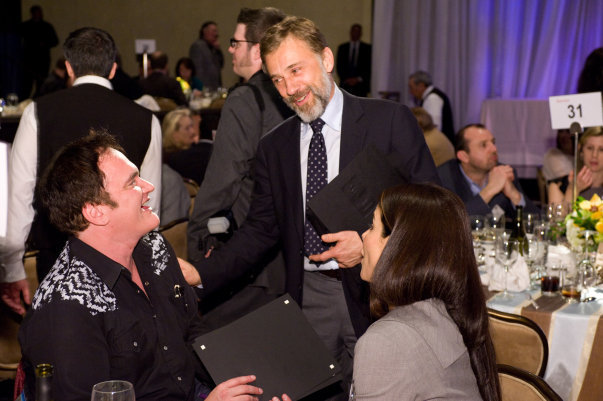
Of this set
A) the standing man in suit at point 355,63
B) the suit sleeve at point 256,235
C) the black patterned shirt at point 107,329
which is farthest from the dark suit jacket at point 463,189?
the standing man in suit at point 355,63

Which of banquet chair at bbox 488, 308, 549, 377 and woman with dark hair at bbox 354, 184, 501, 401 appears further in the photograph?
banquet chair at bbox 488, 308, 549, 377

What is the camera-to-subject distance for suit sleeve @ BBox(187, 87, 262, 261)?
354 cm

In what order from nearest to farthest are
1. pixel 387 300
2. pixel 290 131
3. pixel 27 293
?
pixel 387 300 → pixel 290 131 → pixel 27 293

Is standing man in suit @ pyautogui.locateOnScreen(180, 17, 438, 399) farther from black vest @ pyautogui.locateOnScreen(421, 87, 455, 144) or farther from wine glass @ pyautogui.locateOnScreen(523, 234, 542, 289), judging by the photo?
black vest @ pyautogui.locateOnScreen(421, 87, 455, 144)

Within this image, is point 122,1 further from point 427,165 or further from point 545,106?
point 427,165

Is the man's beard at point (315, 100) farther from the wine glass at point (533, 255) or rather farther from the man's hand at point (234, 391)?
the wine glass at point (533, 255)

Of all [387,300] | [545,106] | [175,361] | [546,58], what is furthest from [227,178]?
[546,58]

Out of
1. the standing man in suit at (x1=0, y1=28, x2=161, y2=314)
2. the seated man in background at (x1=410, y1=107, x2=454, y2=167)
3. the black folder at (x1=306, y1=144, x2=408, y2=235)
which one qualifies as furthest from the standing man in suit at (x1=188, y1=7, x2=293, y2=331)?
the seated man in background at (x1=410, y1=107, x2=454, y2=167)

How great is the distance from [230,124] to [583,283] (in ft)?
5.39

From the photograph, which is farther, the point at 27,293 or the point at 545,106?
the point at 545,106

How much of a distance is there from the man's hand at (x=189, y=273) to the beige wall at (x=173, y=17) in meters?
10.4

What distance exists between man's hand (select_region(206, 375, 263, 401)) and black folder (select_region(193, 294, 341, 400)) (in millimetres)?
66

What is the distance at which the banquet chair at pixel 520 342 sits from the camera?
2611 mm

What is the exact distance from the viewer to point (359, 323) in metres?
2.74
